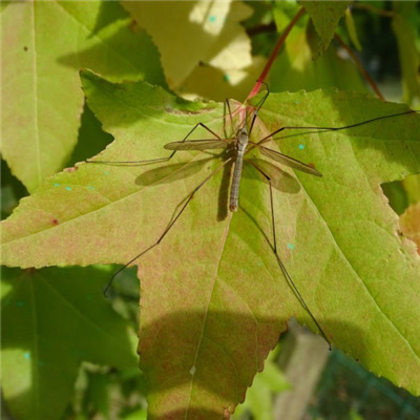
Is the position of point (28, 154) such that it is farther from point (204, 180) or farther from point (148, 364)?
point (148, 364)

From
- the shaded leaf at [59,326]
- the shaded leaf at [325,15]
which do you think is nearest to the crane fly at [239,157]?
the shaded leaf at [325,15]

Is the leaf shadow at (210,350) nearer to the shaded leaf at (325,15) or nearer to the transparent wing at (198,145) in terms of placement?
the transparent wing at (198,145)

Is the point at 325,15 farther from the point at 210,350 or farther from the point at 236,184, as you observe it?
the point at 210,350

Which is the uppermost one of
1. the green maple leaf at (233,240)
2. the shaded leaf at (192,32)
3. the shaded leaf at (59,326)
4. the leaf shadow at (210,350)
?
the shaded leaf at (192,32)

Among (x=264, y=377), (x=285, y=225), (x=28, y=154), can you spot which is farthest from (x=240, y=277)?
(x=264, y=377)

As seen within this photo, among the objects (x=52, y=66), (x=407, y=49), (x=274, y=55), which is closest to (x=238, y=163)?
(x=274, y=55)
